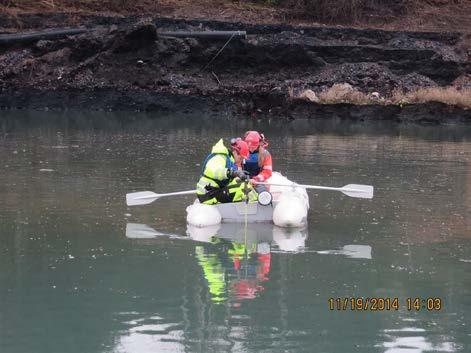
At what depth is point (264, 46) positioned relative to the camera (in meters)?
38.9

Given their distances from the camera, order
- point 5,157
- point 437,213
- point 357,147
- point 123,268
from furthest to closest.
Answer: point 357,147, point 5,157, point 437,213, point 123,268

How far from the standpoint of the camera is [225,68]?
3916 centimetres

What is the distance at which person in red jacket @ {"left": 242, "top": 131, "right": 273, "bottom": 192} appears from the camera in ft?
51.2

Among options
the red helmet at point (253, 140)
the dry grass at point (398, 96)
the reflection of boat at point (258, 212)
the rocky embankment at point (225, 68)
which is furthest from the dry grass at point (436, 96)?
the reflection of boat at point (258, 212)

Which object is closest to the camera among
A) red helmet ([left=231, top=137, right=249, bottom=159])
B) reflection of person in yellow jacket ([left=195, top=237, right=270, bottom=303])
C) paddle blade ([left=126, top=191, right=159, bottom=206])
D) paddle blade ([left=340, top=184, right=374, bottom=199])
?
reflection of person in yellow jacket ([left=195, top=237, right=270, bottom=303])

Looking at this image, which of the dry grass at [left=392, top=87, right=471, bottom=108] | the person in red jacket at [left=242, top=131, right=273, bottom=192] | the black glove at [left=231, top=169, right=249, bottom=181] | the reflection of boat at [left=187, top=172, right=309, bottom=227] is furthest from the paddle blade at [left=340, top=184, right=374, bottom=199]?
the dry grass at [left=392, top=87, right=471, bottom=108]

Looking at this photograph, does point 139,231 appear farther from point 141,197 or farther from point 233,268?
point 233,268

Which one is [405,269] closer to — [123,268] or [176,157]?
[123,268]

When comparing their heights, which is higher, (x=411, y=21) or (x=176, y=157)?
(x=411, y=21)

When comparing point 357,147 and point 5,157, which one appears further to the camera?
point 357,147

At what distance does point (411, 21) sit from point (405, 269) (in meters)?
33.7

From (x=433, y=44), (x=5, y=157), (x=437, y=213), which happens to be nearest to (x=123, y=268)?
(x=437, y=213)

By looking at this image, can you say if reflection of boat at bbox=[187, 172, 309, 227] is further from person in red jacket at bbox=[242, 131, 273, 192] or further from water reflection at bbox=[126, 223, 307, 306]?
person in red jacket at bbox=[242, 131, 273, 192]

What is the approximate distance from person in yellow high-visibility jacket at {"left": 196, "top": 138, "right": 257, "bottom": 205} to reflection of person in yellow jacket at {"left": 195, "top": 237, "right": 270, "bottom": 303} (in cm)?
109
